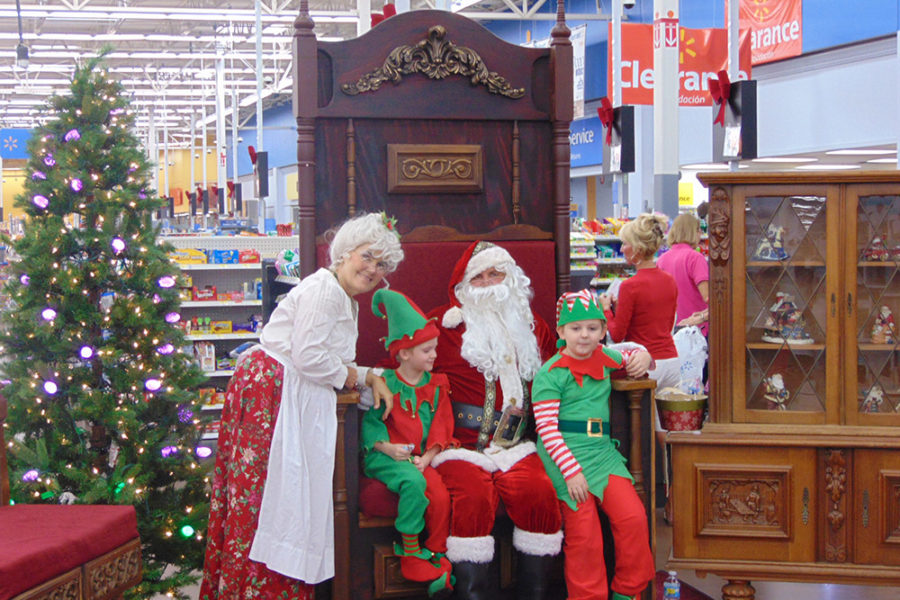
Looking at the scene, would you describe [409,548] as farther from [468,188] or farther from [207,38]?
[207,38]

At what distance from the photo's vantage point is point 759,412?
12.6ft

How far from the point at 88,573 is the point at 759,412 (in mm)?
2495

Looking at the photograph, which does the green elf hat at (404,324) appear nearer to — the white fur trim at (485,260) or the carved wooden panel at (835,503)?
the white fur trim at (485,260)

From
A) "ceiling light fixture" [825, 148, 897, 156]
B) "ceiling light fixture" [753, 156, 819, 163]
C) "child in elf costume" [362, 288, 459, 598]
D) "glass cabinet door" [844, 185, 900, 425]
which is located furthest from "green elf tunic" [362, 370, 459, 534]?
"ceiling light fixture" [753, 156, 819, 163]

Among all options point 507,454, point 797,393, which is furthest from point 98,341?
point 797,393

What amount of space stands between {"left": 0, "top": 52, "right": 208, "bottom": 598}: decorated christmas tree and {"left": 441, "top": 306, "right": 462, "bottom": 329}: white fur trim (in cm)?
120

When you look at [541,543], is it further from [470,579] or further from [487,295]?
[487,295]

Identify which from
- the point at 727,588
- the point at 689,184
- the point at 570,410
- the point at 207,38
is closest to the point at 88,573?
the point at 570,410

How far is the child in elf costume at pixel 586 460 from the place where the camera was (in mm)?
3348

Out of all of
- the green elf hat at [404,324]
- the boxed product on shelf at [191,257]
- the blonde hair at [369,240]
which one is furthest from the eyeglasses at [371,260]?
the boxed product on shelf at [191,257]

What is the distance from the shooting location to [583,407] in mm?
3506

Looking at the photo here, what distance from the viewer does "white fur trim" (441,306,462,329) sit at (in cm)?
378

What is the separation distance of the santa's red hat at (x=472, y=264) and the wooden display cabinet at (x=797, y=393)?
0.82 metres

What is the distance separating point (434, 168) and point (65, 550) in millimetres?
2126
